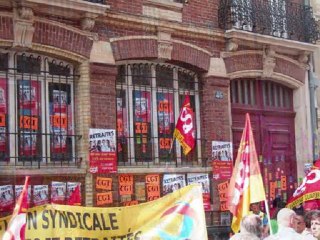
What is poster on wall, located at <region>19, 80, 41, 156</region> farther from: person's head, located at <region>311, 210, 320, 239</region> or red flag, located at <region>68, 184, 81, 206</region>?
person's head, located at <region>311, 210, 320, 239</region>

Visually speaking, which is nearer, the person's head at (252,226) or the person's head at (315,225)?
the person's head at (252,226)

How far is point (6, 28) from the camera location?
36.0ft

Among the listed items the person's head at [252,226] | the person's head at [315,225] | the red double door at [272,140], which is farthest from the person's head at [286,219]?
the red double door at [272,140]

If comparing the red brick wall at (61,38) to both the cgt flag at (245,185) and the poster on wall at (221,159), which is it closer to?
the poster on wall at (221,159)

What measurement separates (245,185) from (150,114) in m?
4.02

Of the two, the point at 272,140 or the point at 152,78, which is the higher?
the point at 152,78

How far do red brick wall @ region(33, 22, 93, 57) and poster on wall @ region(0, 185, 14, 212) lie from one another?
235 centimetres

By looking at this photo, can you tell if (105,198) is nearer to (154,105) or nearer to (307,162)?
(154,105)

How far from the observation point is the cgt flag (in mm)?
9211

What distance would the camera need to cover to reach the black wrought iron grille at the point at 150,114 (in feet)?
41.5

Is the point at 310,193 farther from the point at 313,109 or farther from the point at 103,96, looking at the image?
the point at 313,109

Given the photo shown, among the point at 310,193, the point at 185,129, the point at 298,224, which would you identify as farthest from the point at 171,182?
the point at 298,224

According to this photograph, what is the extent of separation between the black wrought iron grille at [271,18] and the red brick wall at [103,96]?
3.14 meters

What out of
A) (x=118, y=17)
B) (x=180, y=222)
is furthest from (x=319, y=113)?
(x=180, y=222)
